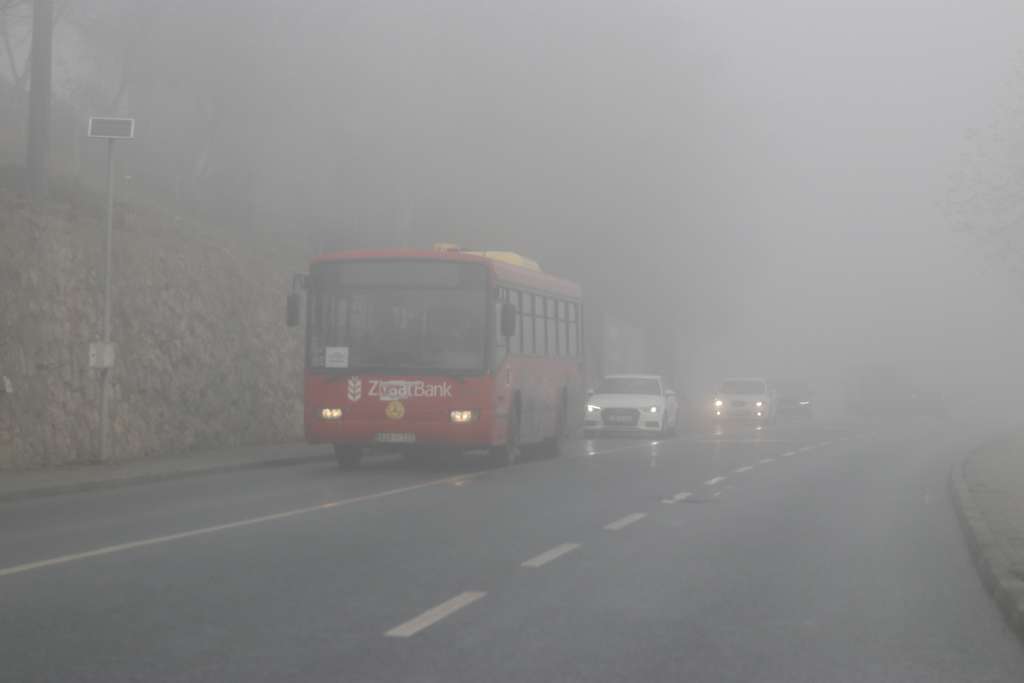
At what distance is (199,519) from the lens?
47.9 feet

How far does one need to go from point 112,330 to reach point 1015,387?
11360 centimetres

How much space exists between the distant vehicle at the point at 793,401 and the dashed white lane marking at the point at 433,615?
56657mm

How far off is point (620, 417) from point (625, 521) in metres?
24.8

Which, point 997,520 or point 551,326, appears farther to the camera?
point 551,326

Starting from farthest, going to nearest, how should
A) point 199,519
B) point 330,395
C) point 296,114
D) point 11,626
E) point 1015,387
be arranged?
point 1015,387 → point 296,114 → point 330,395 → point 199,519 → point 11,626

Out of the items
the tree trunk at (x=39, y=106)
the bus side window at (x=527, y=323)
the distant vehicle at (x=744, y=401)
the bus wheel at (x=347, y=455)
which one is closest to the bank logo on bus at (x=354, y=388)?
the bus wheel at (x=347, y=455)

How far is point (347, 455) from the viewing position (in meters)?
23.5

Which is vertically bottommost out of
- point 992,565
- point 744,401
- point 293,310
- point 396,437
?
point 992,565

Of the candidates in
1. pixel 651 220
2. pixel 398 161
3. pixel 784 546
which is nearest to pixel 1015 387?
pixel 651 220

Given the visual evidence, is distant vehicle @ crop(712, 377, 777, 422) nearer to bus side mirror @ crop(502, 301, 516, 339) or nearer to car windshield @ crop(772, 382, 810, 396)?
car windshield @ crop(772, 382, 810, 396)

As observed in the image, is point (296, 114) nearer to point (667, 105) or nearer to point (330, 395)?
point (667, 105)

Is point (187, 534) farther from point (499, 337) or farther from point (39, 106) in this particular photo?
point (39, 106)

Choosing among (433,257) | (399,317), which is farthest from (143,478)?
(433,257)

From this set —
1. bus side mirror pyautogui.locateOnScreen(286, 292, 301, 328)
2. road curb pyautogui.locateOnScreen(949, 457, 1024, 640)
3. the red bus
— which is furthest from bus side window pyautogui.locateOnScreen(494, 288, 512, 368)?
road curb pyautogui.locateOnScreen(949, 457, 1024, 640)
